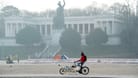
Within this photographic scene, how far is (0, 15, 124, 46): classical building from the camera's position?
78562 mm

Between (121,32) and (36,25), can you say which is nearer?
(121,32)

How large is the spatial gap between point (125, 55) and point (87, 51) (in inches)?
327

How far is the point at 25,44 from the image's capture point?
75.8 meters

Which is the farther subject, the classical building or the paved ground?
the classical building

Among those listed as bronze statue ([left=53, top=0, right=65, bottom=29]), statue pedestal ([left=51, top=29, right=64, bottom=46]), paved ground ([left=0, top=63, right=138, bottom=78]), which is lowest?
statue pedestal ([left=51, top=29, right=64, bottom=46])

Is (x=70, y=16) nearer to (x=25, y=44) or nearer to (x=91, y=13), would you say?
(x=91, y=13)

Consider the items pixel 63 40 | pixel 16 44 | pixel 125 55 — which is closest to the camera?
pixel 125 55

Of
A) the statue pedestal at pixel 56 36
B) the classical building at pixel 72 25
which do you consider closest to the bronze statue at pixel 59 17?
the statue pedestal at pixel 56 36

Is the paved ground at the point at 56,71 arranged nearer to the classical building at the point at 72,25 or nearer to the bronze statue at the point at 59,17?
the classical building at the point at 72,25

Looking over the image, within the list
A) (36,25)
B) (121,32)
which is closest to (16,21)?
(36,25)

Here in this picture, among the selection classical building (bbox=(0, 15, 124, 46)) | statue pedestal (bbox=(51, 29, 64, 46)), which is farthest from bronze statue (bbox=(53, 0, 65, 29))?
classical building (bbox=(0, 15, 124, 46))

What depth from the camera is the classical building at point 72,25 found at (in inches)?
3093

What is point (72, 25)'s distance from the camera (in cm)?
8319

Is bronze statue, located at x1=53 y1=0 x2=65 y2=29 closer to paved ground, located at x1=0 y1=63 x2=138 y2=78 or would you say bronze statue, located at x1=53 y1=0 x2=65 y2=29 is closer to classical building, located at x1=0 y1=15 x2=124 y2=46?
classical building, located at x1=0 y1=15 x2=124 y2=46
